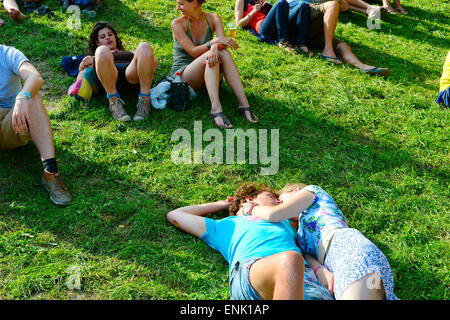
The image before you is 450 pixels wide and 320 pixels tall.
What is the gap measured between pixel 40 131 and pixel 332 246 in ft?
8.48

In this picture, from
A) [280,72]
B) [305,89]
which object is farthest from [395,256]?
[280,72]

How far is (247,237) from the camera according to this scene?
2865 millimetres

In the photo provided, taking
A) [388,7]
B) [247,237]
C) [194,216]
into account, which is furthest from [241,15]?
[247,237]

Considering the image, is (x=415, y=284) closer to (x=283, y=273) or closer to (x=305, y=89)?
(x=283, y=273)

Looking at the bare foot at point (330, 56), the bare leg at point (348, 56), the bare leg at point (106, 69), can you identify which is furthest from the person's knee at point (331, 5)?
the bare leg at point (106, 69)

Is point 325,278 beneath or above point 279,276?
beneath

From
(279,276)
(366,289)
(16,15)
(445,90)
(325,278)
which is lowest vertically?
(325,278)

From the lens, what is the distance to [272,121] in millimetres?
4719

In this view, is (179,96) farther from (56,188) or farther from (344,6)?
(344,6)

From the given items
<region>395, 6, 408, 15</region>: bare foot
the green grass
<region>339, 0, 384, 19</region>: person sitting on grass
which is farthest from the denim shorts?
<region>395, 6, 408, 15</region>: bare foot

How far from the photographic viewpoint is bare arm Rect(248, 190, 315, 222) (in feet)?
9.53

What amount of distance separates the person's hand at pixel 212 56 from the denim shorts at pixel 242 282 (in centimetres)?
251

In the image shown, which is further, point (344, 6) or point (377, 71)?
point (344, 6)

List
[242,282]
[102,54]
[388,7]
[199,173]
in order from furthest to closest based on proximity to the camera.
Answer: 1. [388,7]
2. [102,54]
3. [199,173]
4. [242,282]
